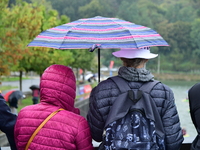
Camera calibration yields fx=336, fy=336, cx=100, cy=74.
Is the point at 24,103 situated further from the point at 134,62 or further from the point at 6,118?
the point at 134,62

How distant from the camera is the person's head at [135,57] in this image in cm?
180

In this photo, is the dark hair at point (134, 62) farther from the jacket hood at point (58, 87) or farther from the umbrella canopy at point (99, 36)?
the jacket hood at point (58, 87)

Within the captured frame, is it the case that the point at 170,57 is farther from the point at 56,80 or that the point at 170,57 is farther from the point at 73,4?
the point at 56,80

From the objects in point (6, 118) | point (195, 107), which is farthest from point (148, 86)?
point (6, 118)

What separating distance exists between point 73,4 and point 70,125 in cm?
8240

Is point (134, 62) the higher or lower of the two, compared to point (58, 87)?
higher

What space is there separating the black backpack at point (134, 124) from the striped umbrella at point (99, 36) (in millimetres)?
331

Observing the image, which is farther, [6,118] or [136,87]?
[6,118]

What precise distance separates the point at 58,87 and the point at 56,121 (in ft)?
0.58

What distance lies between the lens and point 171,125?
5.69 ft

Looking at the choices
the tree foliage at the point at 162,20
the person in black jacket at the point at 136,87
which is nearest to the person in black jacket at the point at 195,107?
the person in black jacket at the point at 136,87

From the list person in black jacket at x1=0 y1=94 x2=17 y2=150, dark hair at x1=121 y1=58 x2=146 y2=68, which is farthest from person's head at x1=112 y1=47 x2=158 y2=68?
person in black jacket at x1=0 y1=94 x2=17 y2=150

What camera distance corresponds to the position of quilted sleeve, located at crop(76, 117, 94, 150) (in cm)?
171

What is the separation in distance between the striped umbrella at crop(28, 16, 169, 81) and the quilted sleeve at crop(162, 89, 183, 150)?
0.35 meters
